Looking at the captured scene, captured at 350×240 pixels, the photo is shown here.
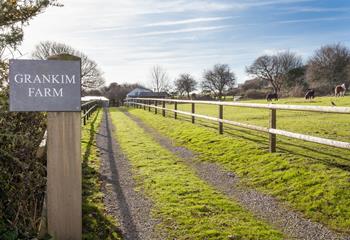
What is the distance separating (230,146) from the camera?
376 inches

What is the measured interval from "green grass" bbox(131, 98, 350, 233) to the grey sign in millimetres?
3348

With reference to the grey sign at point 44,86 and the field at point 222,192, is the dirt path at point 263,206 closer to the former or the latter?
the field at point 222,192

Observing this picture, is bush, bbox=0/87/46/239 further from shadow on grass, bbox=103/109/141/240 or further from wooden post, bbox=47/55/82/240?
shadow on grass, bbox=103/109/141/240

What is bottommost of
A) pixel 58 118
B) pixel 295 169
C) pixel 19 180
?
pixel 295 169

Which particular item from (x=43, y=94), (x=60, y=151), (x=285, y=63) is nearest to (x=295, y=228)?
(x=60, y=151)

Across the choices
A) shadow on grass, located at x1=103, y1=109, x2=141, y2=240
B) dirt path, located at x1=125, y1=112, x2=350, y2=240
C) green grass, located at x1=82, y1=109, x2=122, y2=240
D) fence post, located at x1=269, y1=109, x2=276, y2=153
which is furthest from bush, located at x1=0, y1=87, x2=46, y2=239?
fence post, located at x1=269, y1=109, x2=276, y2=153

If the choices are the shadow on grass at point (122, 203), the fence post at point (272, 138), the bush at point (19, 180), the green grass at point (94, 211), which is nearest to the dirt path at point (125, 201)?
the shadow on grass at point (122, 203)

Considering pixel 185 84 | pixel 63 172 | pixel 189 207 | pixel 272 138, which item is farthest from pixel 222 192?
pixel 185 84

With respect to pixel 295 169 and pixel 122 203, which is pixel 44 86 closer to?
pixel 122 203

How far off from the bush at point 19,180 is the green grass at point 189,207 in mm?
1503

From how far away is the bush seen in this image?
4.00 metres

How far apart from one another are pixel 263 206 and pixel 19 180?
10.7 ft

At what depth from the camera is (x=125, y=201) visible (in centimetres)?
585

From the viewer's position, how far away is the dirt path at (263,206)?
14.8ft
